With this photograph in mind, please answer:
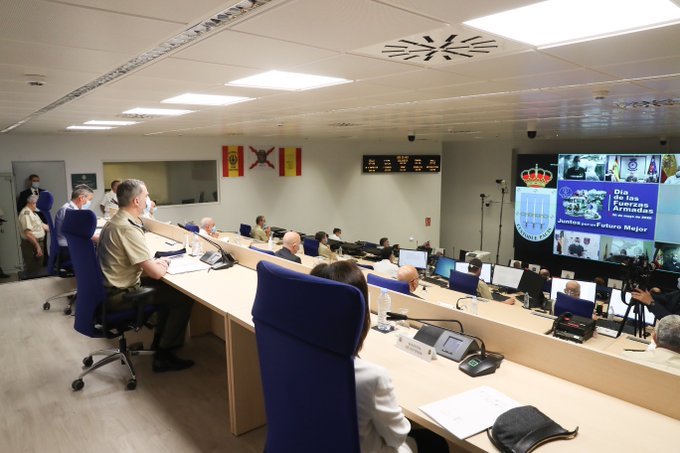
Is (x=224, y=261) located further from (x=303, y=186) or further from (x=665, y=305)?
(x=303, y=186)

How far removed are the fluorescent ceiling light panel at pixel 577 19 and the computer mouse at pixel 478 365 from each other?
137cm

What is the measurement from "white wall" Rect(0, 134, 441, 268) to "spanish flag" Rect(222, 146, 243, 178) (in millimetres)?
119

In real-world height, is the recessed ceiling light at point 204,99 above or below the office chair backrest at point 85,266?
above

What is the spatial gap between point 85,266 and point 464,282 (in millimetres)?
4000

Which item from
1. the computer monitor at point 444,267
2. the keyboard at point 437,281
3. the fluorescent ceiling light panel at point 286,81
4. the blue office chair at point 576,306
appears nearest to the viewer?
the fluorescent ceiling light panel at point 286,81

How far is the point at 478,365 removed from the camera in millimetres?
1950

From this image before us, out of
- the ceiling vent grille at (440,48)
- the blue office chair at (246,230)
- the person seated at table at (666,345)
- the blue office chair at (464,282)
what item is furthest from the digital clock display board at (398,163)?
the person seated at table at (666,345)

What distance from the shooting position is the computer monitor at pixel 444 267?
700 centimetres

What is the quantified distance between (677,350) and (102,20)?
111 inches

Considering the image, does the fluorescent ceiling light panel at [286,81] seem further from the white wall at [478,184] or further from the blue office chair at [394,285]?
the white wall at [478,184]

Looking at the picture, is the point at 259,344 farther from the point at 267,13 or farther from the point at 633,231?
the point at 633,231

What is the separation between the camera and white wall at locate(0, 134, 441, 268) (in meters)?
8.02

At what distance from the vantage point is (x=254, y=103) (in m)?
4.07

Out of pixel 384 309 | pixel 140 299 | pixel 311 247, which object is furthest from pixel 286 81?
pixel 311 247
